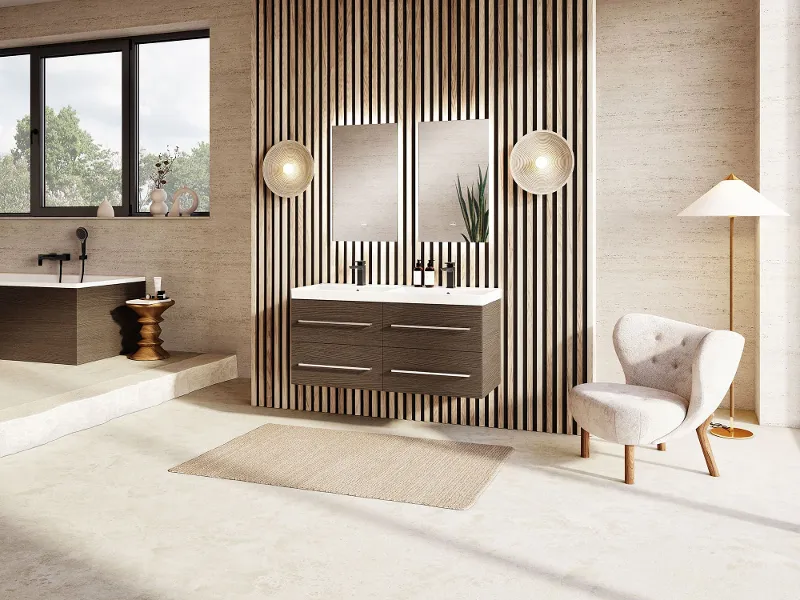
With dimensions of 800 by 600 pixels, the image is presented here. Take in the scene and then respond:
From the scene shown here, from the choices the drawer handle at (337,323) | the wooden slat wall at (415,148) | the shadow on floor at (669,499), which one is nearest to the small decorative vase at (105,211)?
the wooden slat wall at (415,148)

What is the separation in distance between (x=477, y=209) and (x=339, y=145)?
0.99 m

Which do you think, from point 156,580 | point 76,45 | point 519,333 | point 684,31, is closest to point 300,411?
point 519,333

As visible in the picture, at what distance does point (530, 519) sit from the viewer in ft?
9.64

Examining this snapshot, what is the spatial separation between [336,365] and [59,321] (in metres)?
2.42

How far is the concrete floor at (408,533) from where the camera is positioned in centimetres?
238

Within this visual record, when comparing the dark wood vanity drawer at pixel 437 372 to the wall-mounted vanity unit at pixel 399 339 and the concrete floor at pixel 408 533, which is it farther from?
the concrete floor at pixel 408 533

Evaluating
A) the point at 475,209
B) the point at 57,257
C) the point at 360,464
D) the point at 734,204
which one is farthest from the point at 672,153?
the point at 57,257

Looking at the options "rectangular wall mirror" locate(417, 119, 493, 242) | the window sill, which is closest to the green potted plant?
"rectangular wall mirror" locate(417, 119, 493, 242)

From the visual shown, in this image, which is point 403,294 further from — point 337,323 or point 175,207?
point 175,207

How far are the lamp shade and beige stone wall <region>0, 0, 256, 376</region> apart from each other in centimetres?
327

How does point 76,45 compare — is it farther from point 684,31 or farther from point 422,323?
point 684,31

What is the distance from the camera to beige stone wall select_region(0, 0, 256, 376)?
5.83m

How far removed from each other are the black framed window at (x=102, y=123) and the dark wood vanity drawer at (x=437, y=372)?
9.20 feet

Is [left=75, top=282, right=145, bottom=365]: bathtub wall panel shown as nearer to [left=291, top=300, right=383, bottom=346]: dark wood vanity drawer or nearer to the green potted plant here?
[left=291, top=300, right=383, bottom=346]: dark wood vanity drawer
